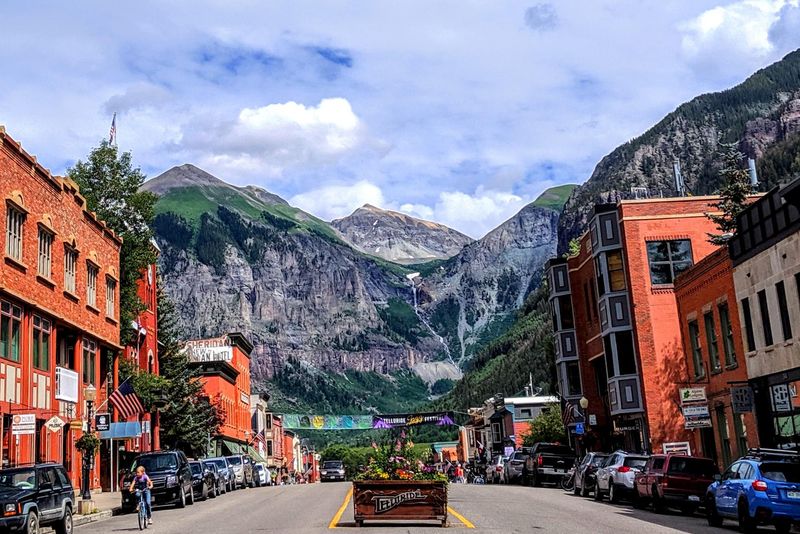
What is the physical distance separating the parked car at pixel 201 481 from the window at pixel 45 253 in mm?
9648

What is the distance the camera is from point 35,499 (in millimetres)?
19188

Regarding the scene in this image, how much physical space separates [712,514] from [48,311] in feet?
83.7

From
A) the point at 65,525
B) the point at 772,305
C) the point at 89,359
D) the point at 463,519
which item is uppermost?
the point at 89,359

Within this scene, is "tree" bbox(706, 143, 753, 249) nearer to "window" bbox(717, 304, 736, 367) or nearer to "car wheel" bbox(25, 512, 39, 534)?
"window" bbox(717, 304, 736, 367)

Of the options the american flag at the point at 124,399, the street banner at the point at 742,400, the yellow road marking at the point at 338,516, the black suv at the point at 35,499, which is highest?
the american flag at the point at 124,399

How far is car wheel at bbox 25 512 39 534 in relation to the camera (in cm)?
1841

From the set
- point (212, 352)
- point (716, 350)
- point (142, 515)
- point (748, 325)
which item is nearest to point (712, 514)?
point (748, 325)

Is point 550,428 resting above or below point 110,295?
below

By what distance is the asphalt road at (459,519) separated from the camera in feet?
64.4

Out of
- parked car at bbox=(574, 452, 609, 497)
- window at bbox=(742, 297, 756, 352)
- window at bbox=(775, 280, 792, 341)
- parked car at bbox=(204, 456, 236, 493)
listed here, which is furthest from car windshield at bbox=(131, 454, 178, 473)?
window at bbox=(775, 280, 792, 341)

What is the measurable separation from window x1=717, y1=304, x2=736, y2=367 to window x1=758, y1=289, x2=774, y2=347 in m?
3.28

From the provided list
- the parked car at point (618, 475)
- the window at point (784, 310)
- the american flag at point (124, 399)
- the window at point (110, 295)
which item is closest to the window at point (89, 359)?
the window at point (110, 295)

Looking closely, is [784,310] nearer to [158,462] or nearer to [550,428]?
[158,462]

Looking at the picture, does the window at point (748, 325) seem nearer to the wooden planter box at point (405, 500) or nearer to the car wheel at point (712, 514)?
the car wheel at point (712, 514)
